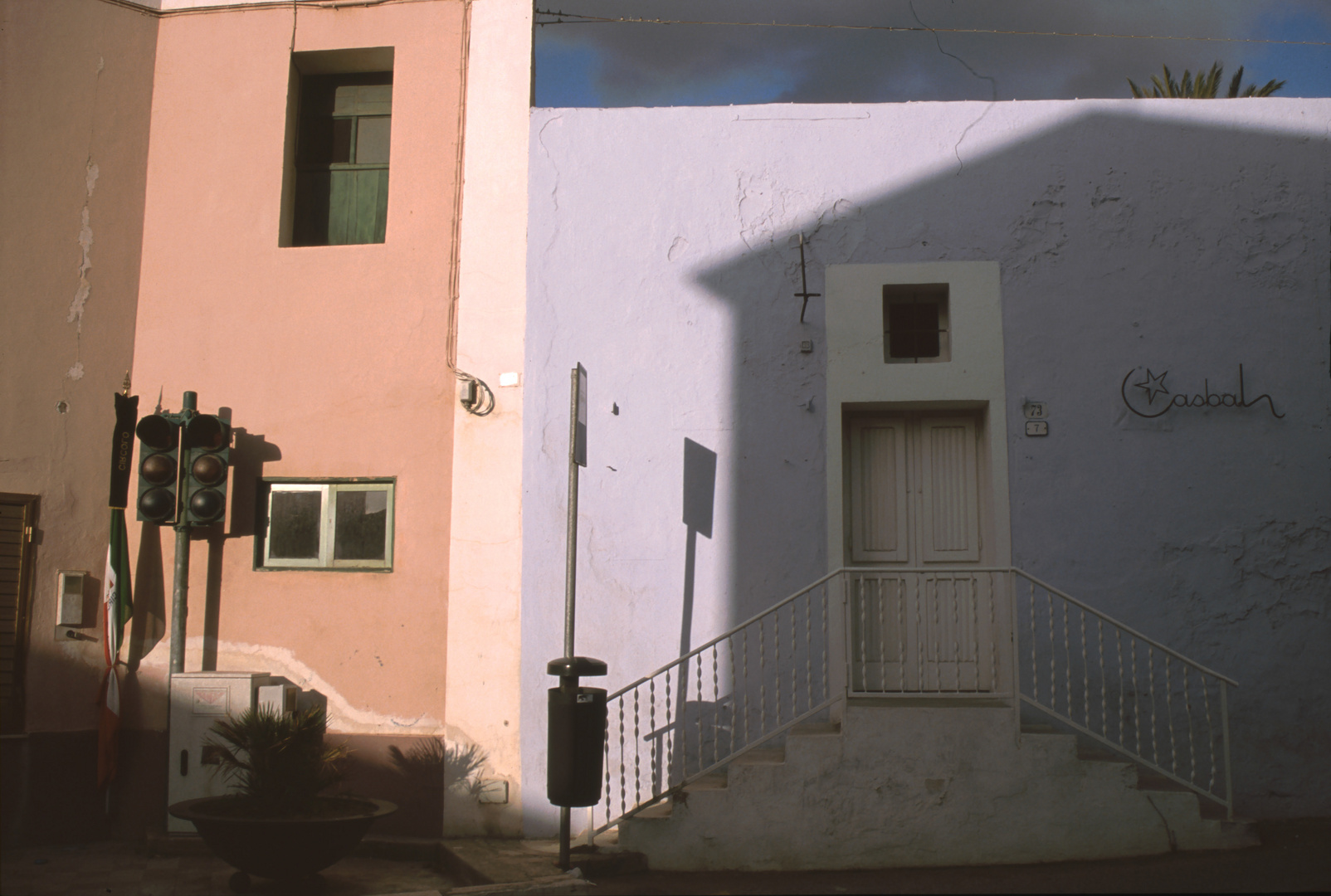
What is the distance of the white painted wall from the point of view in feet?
25.7

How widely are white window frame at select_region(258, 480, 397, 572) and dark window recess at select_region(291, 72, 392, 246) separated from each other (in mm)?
2109

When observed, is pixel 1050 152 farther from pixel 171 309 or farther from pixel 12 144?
pixel 12 144

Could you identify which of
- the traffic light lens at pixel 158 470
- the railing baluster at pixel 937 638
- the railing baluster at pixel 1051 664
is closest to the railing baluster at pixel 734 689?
the railing baluster at pixel 937 638

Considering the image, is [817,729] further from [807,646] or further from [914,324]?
[914,324]

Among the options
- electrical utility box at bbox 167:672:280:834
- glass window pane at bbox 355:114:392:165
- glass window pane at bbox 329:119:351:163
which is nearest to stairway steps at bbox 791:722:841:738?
electrical utility box at bbox 167:672:280:834

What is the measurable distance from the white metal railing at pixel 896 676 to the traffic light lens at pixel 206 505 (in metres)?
3.26

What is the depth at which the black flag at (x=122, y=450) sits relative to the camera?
8.42 metres

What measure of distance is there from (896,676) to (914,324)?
270 cm

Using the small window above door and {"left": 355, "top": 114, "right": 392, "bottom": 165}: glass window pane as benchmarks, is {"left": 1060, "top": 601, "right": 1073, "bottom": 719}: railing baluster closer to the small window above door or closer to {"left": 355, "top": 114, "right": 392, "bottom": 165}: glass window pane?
the small window above door

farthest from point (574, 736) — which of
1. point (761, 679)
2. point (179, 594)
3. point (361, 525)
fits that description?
point (179, 594)

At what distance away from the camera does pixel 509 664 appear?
817 cm

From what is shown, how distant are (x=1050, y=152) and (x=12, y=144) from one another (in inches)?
311

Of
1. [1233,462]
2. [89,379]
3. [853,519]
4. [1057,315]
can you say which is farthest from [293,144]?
[1233,462]

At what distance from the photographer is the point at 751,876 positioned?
22.3 ft
